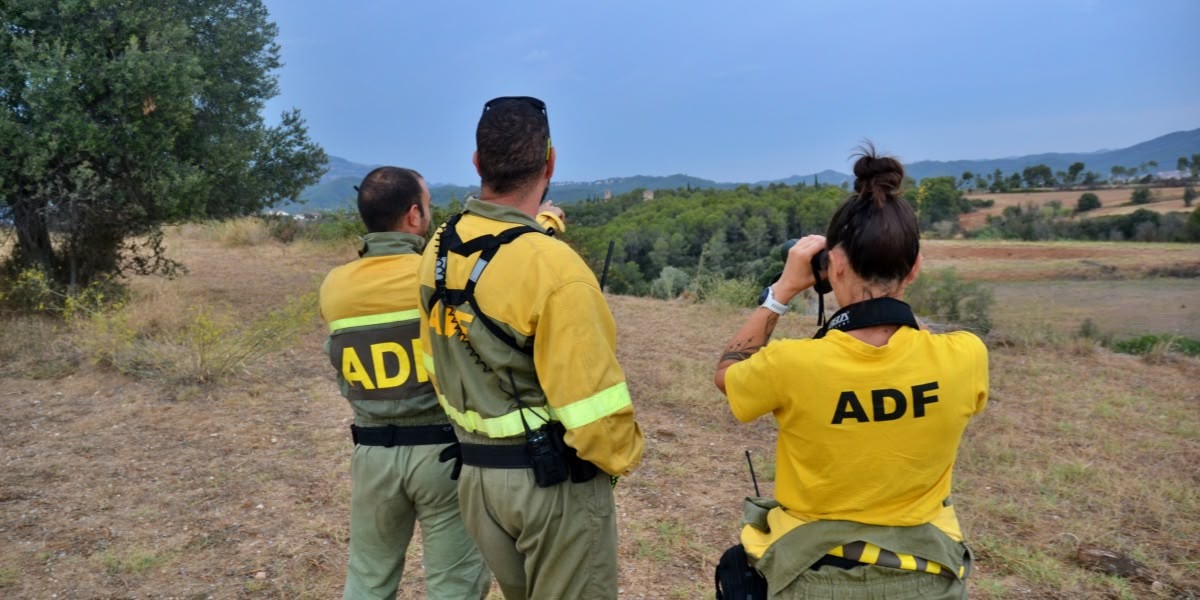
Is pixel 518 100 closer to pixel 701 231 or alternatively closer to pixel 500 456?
pixel 500 456

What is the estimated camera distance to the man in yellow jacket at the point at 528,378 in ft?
6.29

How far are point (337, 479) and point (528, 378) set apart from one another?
12.0ft

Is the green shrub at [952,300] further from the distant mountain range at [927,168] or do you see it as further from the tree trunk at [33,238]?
the tree trunk at [33,238]

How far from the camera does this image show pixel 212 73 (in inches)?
400

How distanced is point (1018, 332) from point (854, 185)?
950 cm

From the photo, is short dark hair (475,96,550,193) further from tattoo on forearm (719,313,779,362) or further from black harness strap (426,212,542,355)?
tattoo on forearm (719,313,779,362)

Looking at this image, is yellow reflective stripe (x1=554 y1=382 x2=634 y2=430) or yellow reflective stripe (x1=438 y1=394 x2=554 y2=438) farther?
yellow reflective stripe (x1=438 y1=394 x2=554 y2=438)

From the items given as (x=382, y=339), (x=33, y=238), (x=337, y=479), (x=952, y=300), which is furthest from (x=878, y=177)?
(x=952, y=300)

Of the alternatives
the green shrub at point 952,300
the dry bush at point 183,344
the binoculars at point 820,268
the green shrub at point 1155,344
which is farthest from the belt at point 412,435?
the green shrub at point 952,300

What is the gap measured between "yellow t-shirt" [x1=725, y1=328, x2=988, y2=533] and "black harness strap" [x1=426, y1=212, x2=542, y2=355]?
0.61 meters

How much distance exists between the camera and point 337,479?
521 cm

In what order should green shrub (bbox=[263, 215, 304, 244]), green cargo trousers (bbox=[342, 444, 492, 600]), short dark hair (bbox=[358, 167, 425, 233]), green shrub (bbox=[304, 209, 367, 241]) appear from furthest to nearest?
green shrub (bbox=[263, 215, 304, 244]) < green shrub (bbox=[304, 209, 367, 241]) < short dark hair (bbox=[358, 167, 425, 233]) < green cargo trousers (bbox=[342, 444, 492, 600])

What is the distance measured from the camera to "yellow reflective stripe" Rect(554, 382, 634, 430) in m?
1.91

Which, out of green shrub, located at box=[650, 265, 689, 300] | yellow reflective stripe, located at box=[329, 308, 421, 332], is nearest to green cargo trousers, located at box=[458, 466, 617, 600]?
yellow reflective stripe, located at box=[329, 308, 421, 332]
